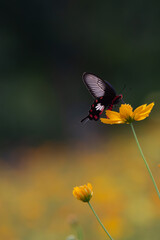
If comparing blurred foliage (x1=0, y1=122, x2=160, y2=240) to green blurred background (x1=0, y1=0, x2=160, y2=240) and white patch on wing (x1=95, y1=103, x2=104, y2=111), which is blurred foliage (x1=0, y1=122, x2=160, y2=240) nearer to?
green blurred background (x1=0, y1=0, x2=160, y2=240)

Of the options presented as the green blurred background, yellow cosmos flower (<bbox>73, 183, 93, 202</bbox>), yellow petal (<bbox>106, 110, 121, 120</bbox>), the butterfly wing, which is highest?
the green blurred background

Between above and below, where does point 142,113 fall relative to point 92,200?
below

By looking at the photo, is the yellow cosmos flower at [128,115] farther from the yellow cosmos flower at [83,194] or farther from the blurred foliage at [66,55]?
the blurred foliage at [66,55]

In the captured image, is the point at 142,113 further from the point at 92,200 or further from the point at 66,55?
the point at 66,55

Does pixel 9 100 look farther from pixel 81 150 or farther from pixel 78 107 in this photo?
pixel 81 150

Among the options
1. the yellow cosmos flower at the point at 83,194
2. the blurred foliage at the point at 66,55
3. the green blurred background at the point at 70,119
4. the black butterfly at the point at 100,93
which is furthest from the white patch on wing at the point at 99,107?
the blurred foliage at the point at 66,55

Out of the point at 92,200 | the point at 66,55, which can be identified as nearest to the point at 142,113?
the point at 92,200

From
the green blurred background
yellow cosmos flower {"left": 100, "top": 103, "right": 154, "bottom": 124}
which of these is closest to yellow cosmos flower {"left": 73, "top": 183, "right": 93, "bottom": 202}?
yellow cosmos flower {"left": 100, "top": 103, "right": 154, "bottom": 124}
